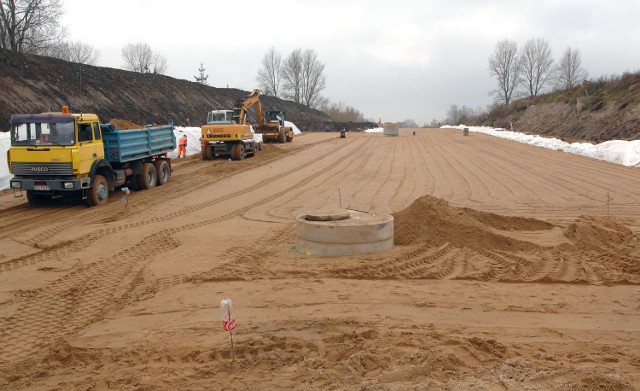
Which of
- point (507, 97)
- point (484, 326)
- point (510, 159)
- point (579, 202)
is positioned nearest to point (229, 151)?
point (510, 159)

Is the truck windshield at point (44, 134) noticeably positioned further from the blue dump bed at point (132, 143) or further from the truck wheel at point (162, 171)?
the truck wheel at point (162, 171)

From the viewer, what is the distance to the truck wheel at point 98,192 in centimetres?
1480

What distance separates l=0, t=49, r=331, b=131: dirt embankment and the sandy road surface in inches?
717

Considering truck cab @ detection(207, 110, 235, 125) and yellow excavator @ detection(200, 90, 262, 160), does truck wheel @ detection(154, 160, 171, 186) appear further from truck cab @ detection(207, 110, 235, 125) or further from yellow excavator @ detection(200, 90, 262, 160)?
truck cab @ detection(207, 110, 235, 125)

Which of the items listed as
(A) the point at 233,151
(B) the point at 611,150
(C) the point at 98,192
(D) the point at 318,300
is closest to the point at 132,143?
(C) the point at 98,192

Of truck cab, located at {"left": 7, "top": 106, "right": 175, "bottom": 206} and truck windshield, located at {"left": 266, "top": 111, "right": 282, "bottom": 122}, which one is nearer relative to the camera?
truck cab, located at {"left": 7, "top": 106, "right": 175, "bottom": 206}

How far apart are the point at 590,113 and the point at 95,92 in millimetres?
35289

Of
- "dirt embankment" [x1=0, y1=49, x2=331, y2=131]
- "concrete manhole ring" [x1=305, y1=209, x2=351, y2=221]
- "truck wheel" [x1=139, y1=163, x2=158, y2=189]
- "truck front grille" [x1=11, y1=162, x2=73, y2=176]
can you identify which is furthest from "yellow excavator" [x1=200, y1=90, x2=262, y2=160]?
"concrete manhole ring" [x1=305, y1=209, x2=351, y2=221]

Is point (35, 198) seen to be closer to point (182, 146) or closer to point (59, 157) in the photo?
point (59, 157)

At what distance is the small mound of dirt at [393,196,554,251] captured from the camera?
30.8 ft

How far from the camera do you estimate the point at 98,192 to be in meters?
15.1

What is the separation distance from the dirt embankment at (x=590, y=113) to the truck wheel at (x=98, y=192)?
26343 mm

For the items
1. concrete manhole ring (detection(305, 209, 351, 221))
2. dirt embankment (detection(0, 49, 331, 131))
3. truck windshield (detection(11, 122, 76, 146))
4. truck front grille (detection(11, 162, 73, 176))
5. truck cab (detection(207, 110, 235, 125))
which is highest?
dirt embankment (detection(0, 49, 331, 131))


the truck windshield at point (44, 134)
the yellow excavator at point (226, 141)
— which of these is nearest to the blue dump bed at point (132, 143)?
the truck windshield at point (44, 134)
